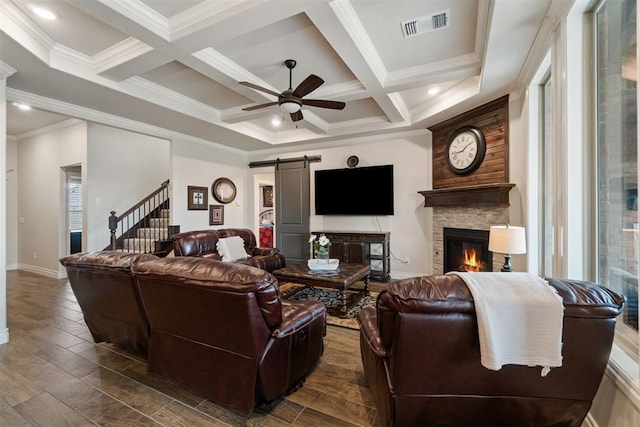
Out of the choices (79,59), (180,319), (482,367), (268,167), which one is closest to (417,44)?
(482,367)

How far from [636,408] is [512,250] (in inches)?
60.0

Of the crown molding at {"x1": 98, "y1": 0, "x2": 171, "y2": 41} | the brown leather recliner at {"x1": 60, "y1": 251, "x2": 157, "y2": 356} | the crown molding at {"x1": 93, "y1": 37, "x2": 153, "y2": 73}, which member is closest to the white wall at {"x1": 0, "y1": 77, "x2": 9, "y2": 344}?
the crown molding at {"x1": 93, "y1": 37, "x2": 153, "y2": 73}

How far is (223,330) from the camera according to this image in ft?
5.34

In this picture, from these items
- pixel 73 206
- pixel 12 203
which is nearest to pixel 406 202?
pixel 73 206

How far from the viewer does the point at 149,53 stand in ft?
9.03

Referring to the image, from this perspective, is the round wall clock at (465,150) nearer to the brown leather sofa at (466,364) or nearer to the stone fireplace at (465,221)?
the stone fireplace at (465,221)

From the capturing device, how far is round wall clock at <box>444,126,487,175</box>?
13.1 ft

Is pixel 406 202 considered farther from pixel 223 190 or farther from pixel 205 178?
pixel 205 178

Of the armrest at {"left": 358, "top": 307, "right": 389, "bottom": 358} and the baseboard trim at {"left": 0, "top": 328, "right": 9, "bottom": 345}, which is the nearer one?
the armrest at {"left": 358, "top": 307, "right": 389, "bottom": 358}

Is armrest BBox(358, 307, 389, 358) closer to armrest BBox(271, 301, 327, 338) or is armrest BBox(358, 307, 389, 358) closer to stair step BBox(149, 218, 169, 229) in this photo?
armrest BBox(271, 301, 327, 338)

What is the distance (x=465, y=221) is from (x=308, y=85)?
3057 millimetres

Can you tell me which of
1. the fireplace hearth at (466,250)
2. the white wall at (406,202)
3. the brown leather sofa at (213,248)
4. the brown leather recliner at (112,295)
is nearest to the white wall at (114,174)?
the brown leather sofa at (213,248)

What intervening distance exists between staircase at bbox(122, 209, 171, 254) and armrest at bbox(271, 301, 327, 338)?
393 cm

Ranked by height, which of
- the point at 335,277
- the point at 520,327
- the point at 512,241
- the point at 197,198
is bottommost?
the point at 335,277
